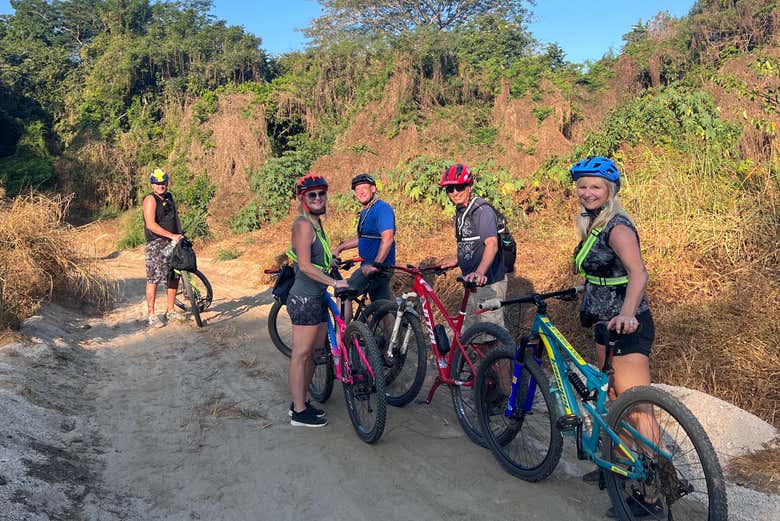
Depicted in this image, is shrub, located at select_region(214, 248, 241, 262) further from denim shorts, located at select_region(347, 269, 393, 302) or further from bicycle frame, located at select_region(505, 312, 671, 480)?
bicycle frame, located at select_region(505, 312, 671, 480)

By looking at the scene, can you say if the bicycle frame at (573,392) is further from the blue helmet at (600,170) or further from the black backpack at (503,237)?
the black backpack at (503,237)

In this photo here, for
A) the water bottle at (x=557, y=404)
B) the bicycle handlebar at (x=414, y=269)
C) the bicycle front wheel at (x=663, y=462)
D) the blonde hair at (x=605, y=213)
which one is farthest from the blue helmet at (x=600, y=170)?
the bicycle handlebar at (x=414, y=269)

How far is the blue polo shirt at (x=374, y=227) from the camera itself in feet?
19.0

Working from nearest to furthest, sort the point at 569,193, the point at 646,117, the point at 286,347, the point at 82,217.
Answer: the point at 286,347
the point at 646,117
the point at 569,193
the point at 82,217

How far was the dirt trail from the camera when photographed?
377cm

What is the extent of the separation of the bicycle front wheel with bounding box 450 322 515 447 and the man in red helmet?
36cm

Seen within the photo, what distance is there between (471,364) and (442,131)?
12.9 m

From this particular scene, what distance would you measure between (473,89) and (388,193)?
695 centimetres

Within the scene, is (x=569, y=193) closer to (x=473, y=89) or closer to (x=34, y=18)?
(x=473, y=89)

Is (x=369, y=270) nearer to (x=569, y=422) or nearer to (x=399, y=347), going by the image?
(x=399, y=347)

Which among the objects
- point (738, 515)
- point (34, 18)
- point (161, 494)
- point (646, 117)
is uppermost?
point (34, 18)

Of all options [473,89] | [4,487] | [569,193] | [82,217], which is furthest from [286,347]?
[82,217]

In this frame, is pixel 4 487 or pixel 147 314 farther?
pixel 147 314

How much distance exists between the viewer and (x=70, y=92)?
27688 millimetres
